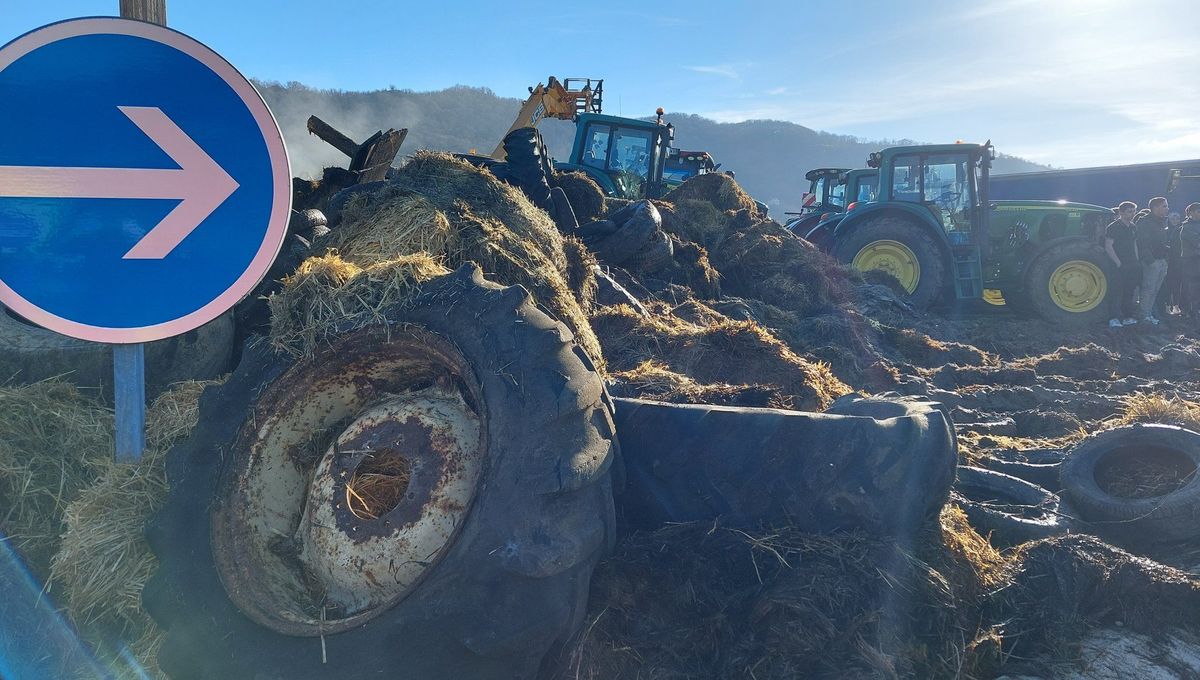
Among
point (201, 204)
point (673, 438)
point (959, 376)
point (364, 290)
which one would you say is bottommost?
point (959, 376)

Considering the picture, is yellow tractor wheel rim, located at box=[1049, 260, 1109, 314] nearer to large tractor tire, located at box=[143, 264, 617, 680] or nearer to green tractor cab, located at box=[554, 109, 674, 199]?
green tractor cab, located at box=[554, 109, 674, 199]

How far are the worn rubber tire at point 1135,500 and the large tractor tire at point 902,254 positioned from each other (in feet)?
27.1

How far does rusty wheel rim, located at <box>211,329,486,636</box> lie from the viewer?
1950 mm

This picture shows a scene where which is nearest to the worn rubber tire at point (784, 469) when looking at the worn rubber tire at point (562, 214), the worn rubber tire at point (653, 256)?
the worn rubber tire at point (562, 214)

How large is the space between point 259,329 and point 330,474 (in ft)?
6.10

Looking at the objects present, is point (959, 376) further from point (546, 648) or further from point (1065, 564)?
point (546, 648)

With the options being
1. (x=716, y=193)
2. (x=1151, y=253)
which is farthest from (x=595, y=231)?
(x=1151, y=253)

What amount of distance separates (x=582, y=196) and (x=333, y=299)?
560cm

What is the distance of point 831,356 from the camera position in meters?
5.88

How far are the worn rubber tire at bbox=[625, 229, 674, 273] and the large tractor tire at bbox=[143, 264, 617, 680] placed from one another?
4.51 meters

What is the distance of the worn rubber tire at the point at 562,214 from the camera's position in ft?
19.7

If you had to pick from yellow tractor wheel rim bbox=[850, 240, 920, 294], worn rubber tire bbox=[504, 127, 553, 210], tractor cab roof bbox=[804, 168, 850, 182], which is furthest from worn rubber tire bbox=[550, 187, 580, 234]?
tractor cab roof bbox=[804, 168, 850, 182]

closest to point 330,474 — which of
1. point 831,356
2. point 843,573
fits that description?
point 843,573

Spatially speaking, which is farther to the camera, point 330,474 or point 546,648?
point 330,474
